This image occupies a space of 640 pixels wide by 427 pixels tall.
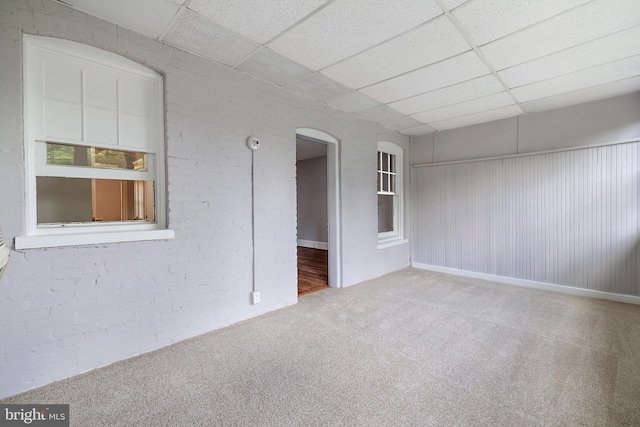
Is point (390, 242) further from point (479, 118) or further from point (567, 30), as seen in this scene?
point (567, 30)

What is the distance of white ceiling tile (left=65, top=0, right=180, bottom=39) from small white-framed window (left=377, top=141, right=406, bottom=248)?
3788mm

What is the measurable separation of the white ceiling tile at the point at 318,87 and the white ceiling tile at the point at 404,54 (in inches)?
4.7

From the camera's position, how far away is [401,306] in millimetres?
3297

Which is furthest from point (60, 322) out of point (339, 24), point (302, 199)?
point (302, 199)

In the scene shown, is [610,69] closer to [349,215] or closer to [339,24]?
[339,24]

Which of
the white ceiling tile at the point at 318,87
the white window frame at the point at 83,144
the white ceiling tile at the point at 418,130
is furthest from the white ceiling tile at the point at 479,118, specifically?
the white window frame at the point at 83,144

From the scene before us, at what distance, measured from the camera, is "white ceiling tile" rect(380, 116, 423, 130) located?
4340 millimetres

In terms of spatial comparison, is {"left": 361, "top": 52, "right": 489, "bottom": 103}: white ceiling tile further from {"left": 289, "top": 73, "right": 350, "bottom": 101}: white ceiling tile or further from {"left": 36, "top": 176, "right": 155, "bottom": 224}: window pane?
{"left": 36, "top": 176, "right": 155, "bottom": 224}: window pane

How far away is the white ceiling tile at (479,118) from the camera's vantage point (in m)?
3.92

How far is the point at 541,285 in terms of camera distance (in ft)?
13.1

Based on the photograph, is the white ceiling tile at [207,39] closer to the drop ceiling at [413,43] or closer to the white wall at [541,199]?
the drop ceiling at [413,43]

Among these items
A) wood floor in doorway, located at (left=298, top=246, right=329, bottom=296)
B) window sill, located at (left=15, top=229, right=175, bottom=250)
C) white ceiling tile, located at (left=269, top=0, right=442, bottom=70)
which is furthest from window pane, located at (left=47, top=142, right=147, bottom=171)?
wood floor in doorway, located at (left=298, top=246, right=329, bottom=296)

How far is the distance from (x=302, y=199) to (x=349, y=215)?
13.1ft

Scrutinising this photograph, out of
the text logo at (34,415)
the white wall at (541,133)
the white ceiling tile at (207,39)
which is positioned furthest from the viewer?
the white wall at (541,133)
